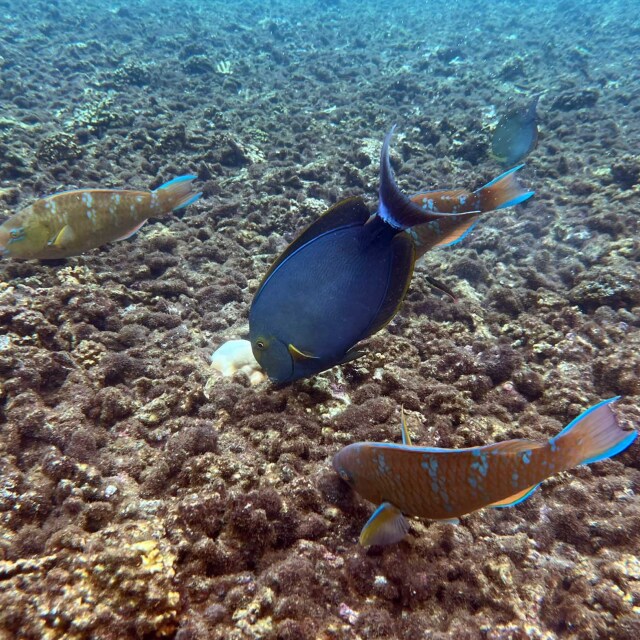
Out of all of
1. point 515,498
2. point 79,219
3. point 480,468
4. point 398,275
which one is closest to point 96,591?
point 480,468

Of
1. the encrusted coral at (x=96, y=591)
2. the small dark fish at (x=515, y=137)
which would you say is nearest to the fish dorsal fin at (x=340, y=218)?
the encrusted coral at (x=96, y=591)

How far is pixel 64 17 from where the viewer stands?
54.0 feet

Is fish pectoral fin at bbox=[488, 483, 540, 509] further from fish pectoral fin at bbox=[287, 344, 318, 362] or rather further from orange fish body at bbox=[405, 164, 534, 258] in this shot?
orange fish body at bbox=[405, 164, 534, 258]

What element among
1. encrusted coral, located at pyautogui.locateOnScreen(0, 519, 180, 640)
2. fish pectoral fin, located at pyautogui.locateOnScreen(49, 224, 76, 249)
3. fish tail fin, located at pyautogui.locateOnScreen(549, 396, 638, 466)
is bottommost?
encrusted coral, located at pyautogui.locateOnScreen(0, 519, 180, 640)

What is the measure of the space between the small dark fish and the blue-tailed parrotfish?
20.4 ft

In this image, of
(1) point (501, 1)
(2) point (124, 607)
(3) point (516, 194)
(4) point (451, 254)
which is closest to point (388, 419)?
(2) point (124, 607)

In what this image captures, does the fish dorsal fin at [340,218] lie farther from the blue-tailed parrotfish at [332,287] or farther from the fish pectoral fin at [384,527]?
the fish pectoral fin at [384,527]

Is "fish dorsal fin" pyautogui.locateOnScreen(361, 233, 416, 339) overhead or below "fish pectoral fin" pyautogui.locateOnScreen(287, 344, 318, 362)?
overhead

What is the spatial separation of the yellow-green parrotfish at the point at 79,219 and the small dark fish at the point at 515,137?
597 cm

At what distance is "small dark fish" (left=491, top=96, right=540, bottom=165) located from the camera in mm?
6672

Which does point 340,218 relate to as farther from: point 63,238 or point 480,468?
point 63,238

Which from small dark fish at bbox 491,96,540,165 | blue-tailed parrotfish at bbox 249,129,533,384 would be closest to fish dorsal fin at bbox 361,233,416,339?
blue-tailed parrotfish at bbox 249,129,533,384

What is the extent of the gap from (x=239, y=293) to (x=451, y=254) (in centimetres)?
319

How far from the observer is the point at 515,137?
6746 millimetres
